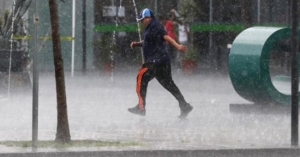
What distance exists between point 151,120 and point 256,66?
2.46 meters

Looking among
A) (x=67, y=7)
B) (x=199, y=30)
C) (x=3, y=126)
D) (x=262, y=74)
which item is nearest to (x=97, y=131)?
(x=3, y=126)

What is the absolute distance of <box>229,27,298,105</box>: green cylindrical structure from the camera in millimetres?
17391

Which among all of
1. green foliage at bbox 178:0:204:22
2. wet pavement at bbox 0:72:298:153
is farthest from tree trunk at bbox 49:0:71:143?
green foliage at bbox 178:0:204:22

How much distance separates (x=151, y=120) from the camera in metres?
16.0

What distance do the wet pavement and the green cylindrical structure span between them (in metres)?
0.37

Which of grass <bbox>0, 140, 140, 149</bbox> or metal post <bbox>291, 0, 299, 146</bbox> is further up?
metal post <bbox>291, 0, 299, 146</bbox>

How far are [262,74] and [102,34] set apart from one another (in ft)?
42.5

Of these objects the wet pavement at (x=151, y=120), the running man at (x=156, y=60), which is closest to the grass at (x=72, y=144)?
the wet pavement at (x=151, y=120)

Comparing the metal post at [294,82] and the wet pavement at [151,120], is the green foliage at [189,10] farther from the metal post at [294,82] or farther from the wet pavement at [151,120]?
the metal post at [294,82]

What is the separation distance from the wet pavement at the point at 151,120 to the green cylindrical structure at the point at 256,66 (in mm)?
368

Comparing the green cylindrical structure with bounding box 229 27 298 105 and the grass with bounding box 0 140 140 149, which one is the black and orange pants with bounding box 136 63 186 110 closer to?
the green cylindrical structure with bounding box 229 27 298 105

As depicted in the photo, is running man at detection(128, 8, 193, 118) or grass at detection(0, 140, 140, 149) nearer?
grass at detection(0, 140, 140, 149)

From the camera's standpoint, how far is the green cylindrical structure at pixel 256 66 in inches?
685

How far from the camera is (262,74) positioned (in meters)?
17.4
